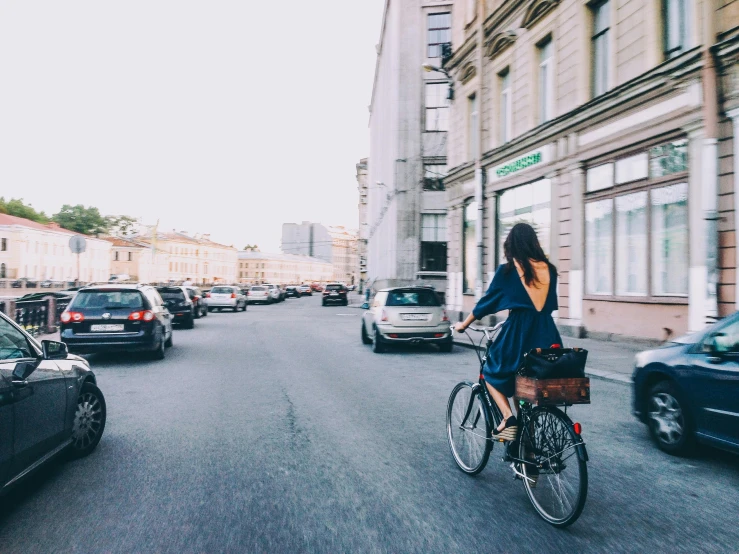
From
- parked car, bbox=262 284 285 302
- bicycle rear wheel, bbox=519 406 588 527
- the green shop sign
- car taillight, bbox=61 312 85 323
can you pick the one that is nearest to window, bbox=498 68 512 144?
the green shop sign

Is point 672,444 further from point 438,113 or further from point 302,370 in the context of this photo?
point 438,113

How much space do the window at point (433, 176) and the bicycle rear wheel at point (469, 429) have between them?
120 feet

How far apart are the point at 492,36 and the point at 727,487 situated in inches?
764

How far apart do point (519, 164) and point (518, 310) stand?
16103 mm

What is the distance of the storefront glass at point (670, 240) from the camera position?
1319 cm

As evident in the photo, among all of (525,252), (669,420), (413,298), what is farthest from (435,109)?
(525,252)

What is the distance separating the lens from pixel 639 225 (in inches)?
577

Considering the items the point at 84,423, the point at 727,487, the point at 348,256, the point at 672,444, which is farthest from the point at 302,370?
the point at 348,256

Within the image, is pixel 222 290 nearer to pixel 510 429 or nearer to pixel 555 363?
pixel 510 429

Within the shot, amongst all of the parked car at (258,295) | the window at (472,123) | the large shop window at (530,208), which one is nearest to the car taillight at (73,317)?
the large shop window at (530,208)

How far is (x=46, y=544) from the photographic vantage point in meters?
3.59

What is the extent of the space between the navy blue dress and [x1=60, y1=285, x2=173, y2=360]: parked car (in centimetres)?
959

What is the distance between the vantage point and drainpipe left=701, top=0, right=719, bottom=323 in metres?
11.7

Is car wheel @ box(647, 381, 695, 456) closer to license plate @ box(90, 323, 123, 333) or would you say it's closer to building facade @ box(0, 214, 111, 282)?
license plate @ box(90, 323, 123, 333)
